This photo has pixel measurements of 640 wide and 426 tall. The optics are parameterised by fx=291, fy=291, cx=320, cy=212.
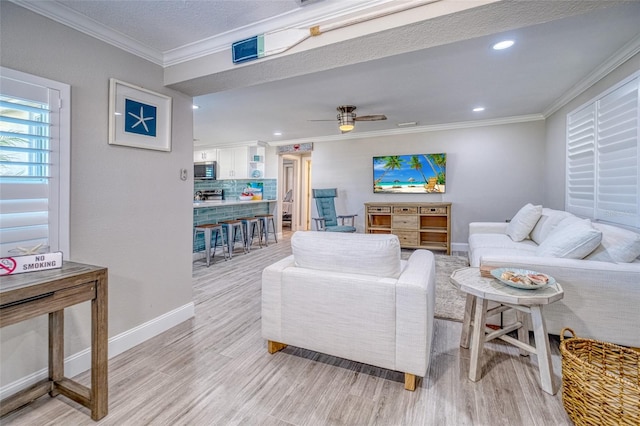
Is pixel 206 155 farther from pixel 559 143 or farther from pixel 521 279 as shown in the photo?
pixel 521 279

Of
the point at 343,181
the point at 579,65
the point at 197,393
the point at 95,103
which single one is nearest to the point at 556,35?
the point at 579,65

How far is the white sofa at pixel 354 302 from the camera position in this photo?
5.19 ft

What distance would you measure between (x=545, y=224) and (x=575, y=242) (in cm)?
121

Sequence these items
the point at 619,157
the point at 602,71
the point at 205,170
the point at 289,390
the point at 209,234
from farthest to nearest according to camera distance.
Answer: the point at 205,170, the point at 209,234, the point at 602,71, the point at 619,157, the point at 289,390

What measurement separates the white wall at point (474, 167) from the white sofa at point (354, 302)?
3.95 meters

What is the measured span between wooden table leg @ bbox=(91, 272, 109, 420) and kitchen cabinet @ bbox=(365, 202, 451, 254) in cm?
462

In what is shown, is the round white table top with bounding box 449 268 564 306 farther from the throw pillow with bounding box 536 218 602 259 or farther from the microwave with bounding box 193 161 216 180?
the microwave with bounding box 193 161 216 180

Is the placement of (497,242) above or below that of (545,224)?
below

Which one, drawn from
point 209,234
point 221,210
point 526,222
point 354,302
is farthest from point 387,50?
point 221,210

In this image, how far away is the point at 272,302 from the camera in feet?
6.35

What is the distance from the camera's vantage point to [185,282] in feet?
8.56

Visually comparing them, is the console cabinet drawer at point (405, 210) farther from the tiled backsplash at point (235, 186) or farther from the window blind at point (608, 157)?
the tiled backsplash at point (235, 186)

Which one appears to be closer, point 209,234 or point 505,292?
point 505,292

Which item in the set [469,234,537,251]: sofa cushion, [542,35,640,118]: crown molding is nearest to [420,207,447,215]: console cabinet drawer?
[469,234,537,251]: sofa cushion
